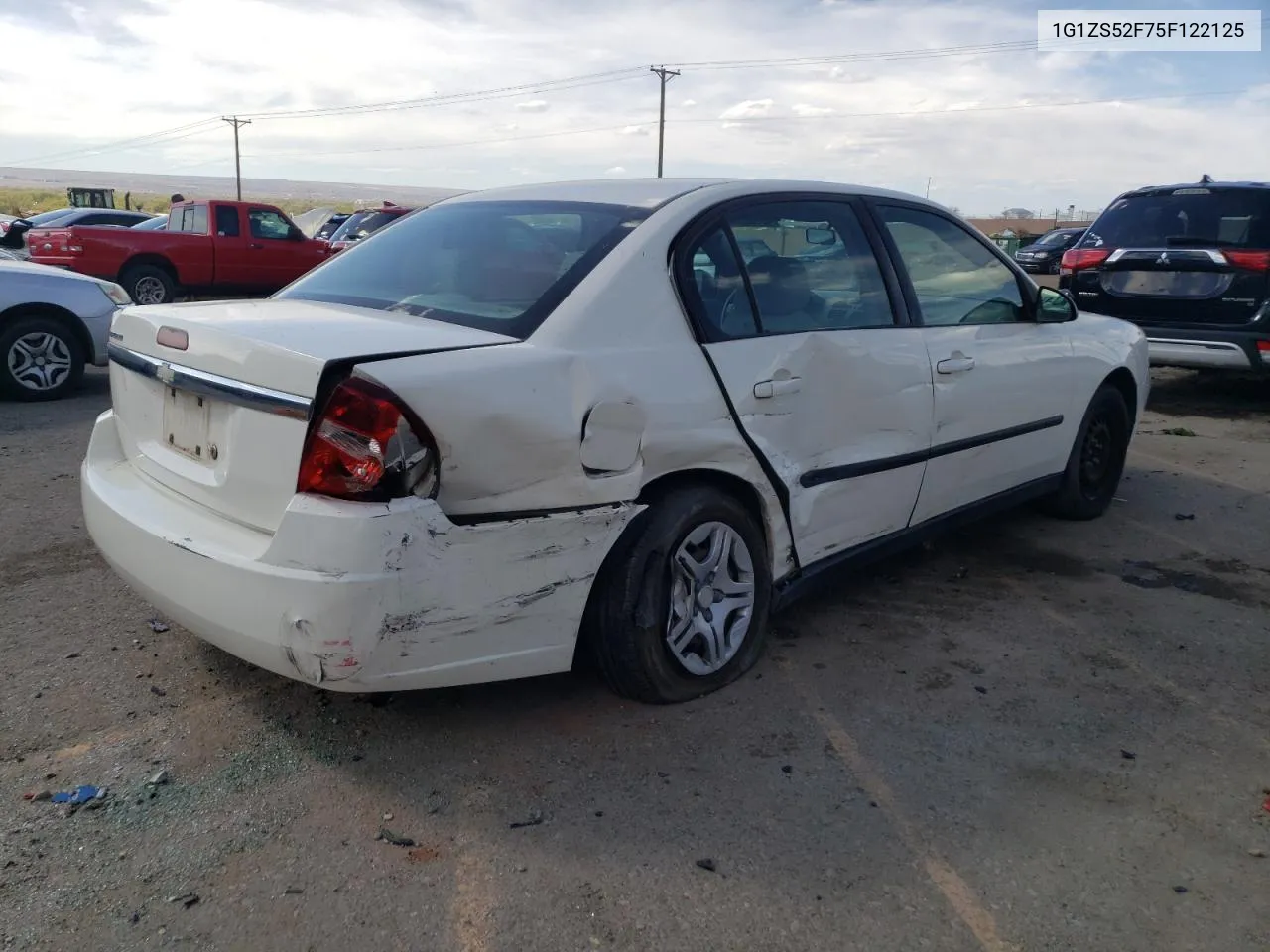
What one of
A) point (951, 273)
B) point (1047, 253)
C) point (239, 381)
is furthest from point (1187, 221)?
point (1047, 253)

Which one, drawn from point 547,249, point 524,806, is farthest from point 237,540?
point 547,249

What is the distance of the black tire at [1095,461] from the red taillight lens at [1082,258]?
11.9 feet

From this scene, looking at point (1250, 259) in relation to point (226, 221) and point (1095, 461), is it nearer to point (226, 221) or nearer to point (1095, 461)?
point (1095, 461)

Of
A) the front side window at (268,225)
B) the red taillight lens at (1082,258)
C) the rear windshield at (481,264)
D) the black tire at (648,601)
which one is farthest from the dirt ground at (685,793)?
the front side window at (268,225)

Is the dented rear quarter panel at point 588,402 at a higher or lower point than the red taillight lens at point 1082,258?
lower

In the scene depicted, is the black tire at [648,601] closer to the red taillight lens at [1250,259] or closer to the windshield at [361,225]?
the red taillight lens at [1250,259]

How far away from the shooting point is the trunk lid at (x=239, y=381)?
8.94ft

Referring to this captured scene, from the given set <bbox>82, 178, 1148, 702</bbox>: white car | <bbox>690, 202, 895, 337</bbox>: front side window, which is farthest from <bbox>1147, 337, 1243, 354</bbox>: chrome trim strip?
<bbox>690, 202, 895, 337</bbox>: front side window

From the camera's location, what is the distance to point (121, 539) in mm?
3223

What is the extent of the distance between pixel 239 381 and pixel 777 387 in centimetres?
162

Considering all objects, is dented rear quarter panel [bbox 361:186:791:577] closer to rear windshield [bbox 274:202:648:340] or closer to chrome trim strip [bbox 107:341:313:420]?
rear windshield [bbox 274:202:648:340]

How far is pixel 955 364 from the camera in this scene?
167 inches

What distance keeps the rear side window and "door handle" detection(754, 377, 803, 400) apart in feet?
49.7

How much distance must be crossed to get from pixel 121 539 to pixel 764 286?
Answer: 2145 mm
